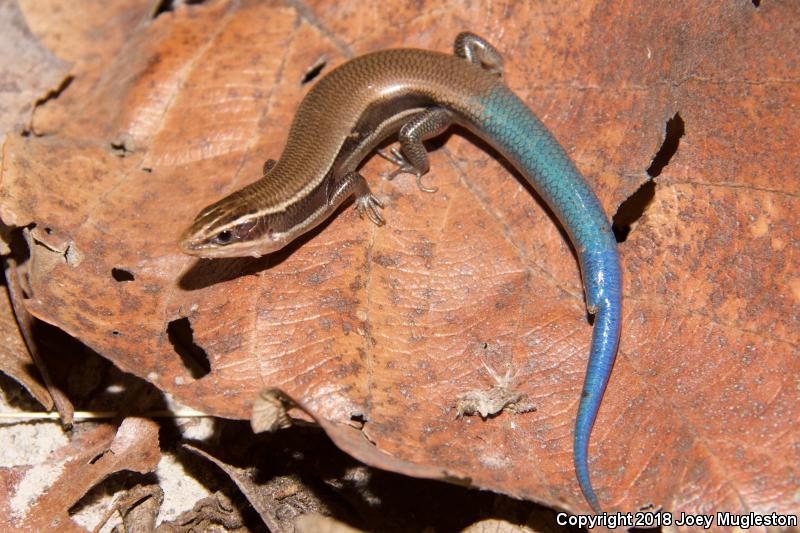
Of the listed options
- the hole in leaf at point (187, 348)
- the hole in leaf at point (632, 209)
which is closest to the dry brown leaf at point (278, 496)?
the hole in leaf at point (187, 348)

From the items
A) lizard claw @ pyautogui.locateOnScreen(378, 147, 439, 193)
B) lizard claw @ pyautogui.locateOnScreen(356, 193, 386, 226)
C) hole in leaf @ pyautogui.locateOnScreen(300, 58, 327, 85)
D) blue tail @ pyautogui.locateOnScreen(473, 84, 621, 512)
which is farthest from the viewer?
hole in leaf @ pyautogui.locateOnScreen(300, 58, 327, 85)

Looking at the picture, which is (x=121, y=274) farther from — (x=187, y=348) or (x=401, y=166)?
(x=401, y=166)

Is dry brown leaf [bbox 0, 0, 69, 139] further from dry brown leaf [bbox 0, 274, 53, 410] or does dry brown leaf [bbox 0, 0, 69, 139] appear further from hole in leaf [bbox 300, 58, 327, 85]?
hole in leaf [bbox 300, 58, 327, 85]

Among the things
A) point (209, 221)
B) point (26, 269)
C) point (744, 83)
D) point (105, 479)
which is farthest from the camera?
point (26, 269)

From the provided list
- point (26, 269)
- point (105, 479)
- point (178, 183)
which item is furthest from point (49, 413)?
point (178, 183)

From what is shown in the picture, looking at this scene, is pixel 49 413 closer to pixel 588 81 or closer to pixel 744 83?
pixel 588 81

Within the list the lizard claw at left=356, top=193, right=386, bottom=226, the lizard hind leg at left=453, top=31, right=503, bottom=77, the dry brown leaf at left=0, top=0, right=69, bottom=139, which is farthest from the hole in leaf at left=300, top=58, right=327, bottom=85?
the dry brown leaf at left=0, top=0, right=69, bottom=139
